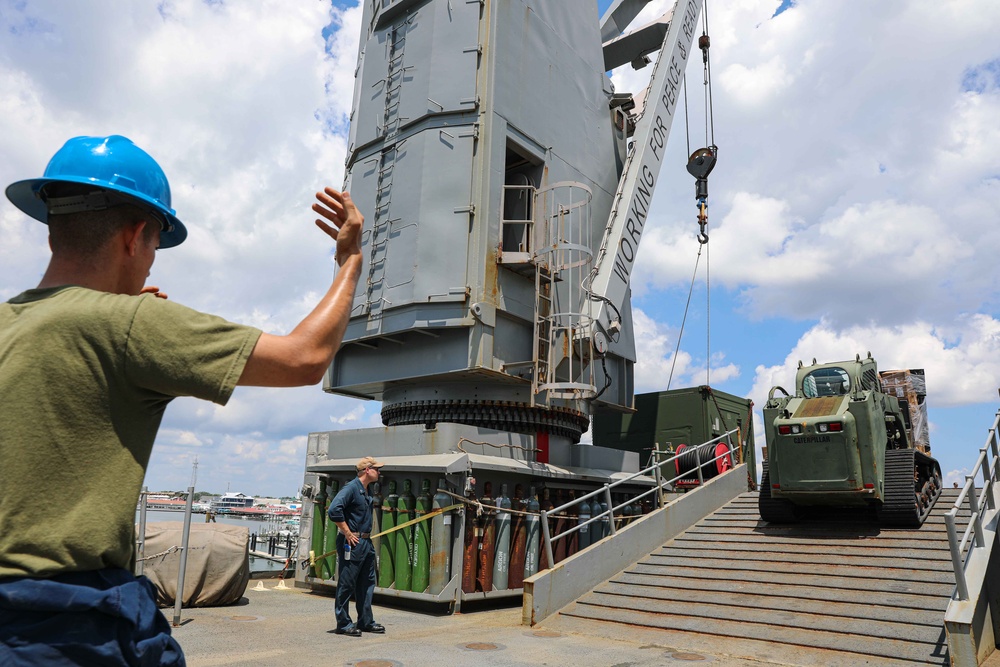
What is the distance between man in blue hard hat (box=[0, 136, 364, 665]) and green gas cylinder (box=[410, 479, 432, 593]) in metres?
9.49

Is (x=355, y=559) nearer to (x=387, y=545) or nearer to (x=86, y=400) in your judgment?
(x=387, y=545)

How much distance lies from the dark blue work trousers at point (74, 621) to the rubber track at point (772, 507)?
11.8m

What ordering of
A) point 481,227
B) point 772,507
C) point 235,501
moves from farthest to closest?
point 235,501
point 481,227
point 772,507

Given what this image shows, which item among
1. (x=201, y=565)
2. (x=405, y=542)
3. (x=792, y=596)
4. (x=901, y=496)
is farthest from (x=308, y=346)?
(x=901, y=496)

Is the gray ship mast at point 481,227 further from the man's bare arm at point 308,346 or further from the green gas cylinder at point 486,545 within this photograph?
the man's bare arm at point 308,346

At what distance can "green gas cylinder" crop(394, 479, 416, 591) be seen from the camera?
1115 cm

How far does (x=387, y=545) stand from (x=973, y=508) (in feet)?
26.8

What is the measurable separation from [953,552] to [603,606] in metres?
4.56

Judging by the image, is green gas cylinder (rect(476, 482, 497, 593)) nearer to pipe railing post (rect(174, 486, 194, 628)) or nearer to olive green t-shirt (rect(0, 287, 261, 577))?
pipe railing post (rect(174, 486, 194, 628))

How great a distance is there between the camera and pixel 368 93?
1547 centimetres

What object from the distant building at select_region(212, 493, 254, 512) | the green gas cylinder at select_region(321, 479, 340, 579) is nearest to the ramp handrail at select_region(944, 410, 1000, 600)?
the green gas cylinder at select_region(321, 479, 340, 579)

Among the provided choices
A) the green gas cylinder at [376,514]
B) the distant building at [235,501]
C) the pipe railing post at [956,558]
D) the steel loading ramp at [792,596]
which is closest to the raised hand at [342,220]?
the pipe railing post at [956,558]

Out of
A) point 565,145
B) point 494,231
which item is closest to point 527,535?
point 494,231

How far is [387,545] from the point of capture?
11.6m
